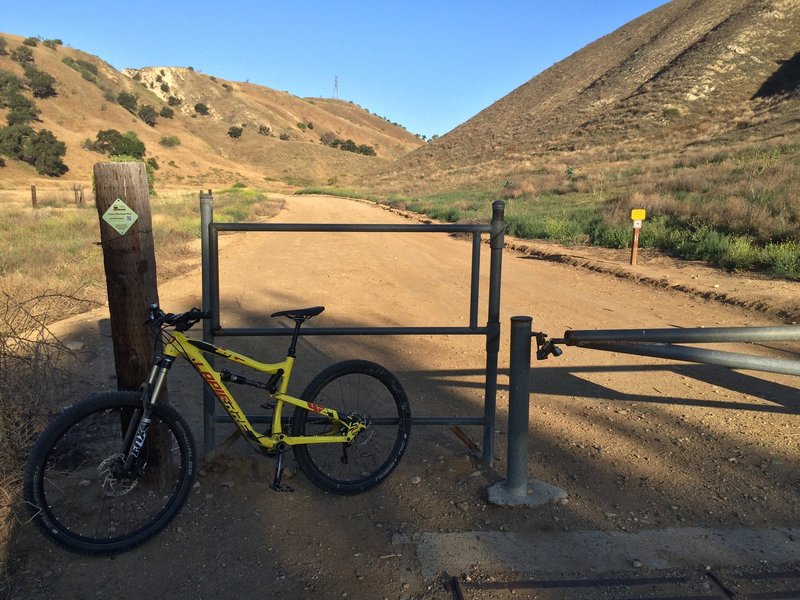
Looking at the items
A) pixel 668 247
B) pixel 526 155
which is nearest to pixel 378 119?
pixel 526 155

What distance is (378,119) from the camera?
593ft

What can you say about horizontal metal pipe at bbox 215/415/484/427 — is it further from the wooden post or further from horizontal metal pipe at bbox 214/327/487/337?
the wooden post

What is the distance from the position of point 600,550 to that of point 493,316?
1367 mm

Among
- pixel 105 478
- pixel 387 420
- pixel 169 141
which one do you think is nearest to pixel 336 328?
pixel 387 420

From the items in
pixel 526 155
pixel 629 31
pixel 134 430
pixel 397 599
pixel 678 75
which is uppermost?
pixel 629 31

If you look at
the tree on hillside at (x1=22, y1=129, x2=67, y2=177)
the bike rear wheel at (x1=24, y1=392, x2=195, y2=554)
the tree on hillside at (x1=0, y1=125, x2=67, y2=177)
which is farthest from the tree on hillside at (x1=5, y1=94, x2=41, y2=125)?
the bike rear wheel at (x1=24, y1=392, x2=195, y2=554)

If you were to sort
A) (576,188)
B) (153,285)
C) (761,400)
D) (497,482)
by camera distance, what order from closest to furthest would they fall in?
(153,285) → (497,482) → (761,400) → (576,188)

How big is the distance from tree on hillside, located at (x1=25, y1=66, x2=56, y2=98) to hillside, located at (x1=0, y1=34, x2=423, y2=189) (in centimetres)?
97

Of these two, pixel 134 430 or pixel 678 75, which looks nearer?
pixel 134 430

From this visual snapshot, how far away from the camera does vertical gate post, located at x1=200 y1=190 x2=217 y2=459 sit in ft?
11.6

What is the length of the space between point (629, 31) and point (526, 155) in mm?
32894

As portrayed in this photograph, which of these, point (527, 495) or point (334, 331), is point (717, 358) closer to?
point (527, 495)

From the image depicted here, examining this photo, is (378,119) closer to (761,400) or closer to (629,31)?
(629,31)

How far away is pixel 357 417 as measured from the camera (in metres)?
3.71
